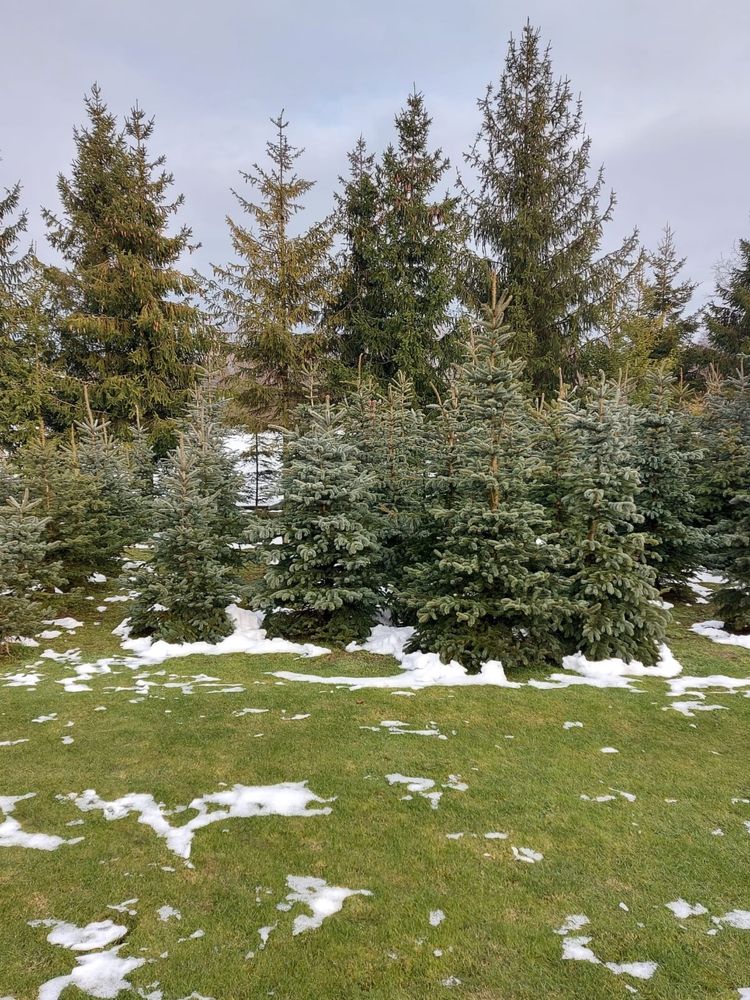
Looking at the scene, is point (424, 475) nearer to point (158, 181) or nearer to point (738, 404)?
point (738, 404)

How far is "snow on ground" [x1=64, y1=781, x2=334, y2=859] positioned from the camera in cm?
388

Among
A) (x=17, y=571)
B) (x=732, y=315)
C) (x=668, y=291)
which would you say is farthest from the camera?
(x=668, y=291)

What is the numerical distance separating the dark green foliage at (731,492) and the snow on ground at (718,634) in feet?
0.62

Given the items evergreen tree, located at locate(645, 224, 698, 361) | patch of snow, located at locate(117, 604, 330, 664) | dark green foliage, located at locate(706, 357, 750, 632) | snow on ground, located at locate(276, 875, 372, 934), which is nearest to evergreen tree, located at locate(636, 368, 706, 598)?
dark green foliage, located at locate(706, 357, 750, 632)

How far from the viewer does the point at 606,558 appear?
762 centimetres

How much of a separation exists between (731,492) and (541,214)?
13499 millimetres

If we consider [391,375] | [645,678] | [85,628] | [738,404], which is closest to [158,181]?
[391,375]

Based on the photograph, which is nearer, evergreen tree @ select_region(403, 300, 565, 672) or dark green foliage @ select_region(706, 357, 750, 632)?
evergreen tree @ select_region(403, 300, 565, 672)

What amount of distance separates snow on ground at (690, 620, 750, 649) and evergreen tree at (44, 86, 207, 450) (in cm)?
1754

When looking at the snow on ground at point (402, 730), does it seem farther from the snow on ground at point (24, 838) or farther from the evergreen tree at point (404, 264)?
the evergreen tree at point (404, 264)

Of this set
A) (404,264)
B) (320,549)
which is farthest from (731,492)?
(404,264)

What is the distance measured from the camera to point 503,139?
19938mm

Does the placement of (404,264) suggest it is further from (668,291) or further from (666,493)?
(668,291)

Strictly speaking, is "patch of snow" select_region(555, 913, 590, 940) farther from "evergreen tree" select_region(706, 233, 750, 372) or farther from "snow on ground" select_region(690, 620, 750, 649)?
"evergreen tree" select_region(706, 233, 750, 372)
